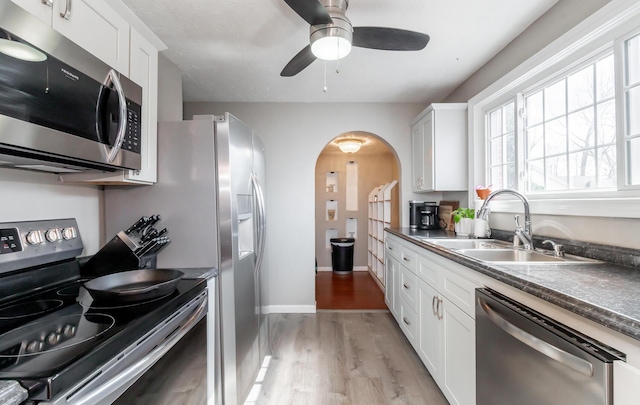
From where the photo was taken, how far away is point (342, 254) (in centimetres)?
520

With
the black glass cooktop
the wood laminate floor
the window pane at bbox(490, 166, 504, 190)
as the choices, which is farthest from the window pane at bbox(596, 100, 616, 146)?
the black glass cooktop

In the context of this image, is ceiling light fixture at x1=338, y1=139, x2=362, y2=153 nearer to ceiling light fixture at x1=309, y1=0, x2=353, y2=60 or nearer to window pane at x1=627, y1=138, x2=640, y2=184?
ceiling light fixture at x1=309, y1=0, x2=353, y2=60

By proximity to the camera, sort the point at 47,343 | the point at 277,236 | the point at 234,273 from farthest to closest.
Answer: the point at 277,236 → the point at 234,273 → the point at 47,343

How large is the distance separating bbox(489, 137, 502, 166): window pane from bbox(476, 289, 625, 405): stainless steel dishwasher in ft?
5.28

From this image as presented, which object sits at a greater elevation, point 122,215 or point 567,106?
point 567,106

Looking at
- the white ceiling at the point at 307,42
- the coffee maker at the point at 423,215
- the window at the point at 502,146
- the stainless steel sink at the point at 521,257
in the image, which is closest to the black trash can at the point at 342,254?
the coffee maker at the point at 423,215

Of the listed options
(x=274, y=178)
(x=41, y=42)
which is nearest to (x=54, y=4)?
(x=41, y=42)

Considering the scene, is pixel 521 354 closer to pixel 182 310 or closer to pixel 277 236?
pixel 182 310

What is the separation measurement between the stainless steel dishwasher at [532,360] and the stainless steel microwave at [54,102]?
1747 millimetres

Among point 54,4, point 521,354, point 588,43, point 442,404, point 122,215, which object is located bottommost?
point 442,404

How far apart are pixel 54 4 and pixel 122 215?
3.52 ft

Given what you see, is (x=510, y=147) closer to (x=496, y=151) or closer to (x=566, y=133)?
(x=496, y=151)

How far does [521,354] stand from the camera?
1011 mm

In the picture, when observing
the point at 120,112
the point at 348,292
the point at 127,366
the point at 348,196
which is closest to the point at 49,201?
the point at 120,112
